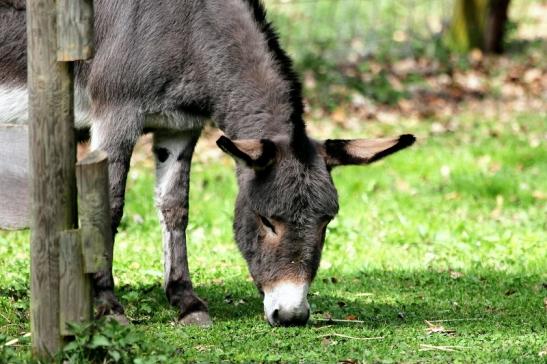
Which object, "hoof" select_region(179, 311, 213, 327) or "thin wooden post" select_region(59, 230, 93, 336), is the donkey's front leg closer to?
"hoof" select_region(179, 311, 213, 327)

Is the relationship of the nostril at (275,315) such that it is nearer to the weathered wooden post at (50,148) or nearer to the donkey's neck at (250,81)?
the donkey's neck at (250,81)

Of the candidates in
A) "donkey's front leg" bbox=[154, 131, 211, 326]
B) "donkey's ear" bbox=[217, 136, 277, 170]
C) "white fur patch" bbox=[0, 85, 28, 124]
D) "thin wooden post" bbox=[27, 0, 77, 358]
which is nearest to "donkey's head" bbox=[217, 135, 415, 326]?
"donkey's ear" bbox=[217, 136, 277, 170]

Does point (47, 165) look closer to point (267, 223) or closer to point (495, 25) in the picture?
point (267, 223)

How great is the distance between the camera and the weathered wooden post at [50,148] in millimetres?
3975

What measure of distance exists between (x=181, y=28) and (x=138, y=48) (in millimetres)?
Result: 270

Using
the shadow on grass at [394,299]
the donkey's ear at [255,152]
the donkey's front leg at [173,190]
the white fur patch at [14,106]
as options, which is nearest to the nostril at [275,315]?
the shadow on grass at [394,299]

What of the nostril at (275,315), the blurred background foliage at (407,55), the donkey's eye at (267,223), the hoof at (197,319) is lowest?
the hoof at (197,319)

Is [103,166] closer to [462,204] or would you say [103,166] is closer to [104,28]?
[104,28]

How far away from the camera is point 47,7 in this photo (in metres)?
3.97

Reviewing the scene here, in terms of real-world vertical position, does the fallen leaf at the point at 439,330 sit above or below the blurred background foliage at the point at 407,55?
below

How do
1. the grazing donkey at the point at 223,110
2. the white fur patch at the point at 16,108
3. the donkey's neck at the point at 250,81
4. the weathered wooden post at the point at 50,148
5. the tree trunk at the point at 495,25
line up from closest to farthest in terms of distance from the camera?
the weathered wooden post at the point at 50,148
the grazing donkey at the point at 223,110
the donkey's neck at the point at 250,81
the white fur patch at the point at 16,108
the tree trunk at the point at 495,25

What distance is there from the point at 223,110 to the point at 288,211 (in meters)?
0.83

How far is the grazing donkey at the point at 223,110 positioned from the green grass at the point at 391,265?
358 mm

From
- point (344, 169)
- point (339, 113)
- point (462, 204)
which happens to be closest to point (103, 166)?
point (462, 204)
